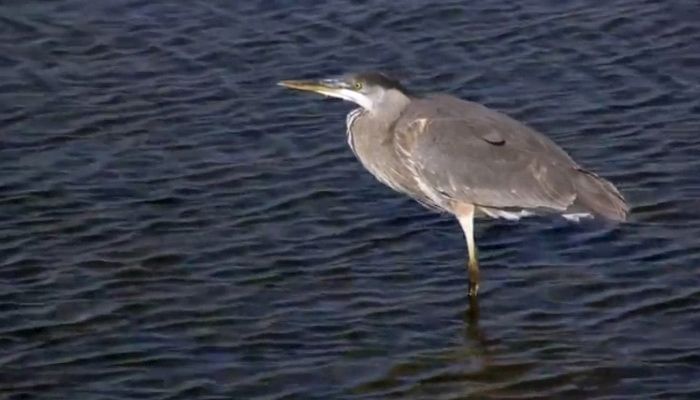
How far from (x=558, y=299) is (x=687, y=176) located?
1.46m

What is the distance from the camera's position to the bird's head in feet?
26.3


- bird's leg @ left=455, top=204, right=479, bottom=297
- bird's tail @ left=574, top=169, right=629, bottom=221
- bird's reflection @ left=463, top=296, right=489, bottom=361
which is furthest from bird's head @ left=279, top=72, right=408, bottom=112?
bird's reflection @ left=463, top=296, right=489, bottom=361

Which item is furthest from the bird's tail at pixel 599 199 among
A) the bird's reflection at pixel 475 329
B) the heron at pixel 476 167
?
the bird's reflection at pixel 475 329

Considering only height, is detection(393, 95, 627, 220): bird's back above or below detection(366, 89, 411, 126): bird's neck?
below

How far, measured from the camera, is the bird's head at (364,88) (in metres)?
8.02

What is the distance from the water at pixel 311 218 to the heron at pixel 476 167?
30cm

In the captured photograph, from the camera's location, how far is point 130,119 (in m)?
9.55

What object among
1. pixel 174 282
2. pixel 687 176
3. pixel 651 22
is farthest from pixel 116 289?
pixel 651 22

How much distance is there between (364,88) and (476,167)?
67 cm

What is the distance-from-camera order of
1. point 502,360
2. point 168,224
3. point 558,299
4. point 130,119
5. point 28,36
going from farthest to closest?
point 28,36 → point 130,119 → point 168,224 → point 558,299 → point 502,360

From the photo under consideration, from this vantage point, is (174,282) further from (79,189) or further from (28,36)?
(28,36)

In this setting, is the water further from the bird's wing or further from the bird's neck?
the bird's neck

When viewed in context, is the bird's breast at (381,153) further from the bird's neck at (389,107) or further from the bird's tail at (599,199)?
the bird's tail at (599,199)

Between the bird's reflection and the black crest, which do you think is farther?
the black crest
